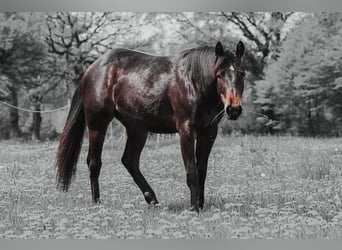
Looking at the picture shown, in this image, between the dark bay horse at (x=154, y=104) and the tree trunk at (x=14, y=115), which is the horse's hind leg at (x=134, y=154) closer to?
the dark bay horse at (x=154, y=104)

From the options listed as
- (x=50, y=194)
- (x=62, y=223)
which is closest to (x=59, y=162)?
(x=50, y=194)

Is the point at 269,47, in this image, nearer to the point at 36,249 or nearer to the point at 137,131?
the point at 137,131

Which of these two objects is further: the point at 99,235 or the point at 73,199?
the point at 73,199

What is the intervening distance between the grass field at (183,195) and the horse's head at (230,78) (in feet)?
2.33

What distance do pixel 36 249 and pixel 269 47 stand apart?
2.49 m

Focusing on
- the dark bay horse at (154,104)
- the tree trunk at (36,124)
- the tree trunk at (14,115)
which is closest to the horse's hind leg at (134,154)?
the dark bay horse at (154,104)

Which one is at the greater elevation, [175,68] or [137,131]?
[175,68]

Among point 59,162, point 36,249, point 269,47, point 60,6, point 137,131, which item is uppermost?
point 60,6

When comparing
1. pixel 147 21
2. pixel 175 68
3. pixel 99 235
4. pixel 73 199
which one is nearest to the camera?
pixel 99 235

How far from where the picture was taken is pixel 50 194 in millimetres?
3936

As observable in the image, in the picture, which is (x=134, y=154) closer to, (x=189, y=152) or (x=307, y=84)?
(x=189, y=152)

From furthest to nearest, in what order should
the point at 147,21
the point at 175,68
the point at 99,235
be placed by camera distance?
the point at 147,21 → the point at 175,68 → the point at 99,235

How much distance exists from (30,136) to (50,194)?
736 millimetres

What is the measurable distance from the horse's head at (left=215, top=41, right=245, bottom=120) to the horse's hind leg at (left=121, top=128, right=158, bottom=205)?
829 mm
